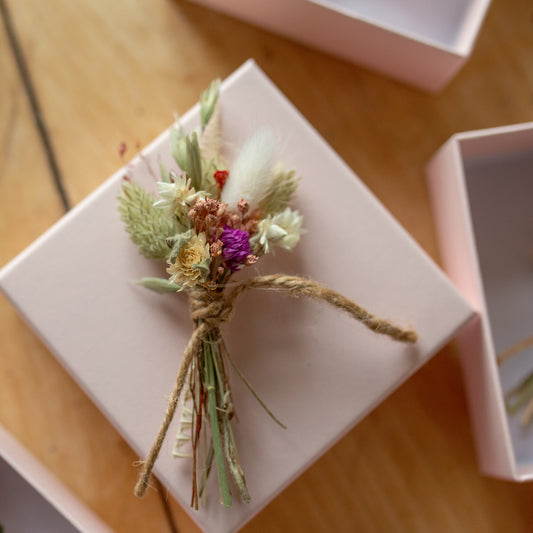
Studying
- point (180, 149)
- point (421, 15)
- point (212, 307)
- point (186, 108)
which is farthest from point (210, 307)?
point (421, 15)

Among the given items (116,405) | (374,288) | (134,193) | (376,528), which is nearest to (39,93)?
(134,193)

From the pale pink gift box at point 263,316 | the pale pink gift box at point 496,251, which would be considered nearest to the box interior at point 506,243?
the pale pink gift box at point 496,251

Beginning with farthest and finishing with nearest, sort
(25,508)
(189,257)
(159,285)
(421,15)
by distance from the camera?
(421,15) < (25,508) < (159,285) < (189,257)

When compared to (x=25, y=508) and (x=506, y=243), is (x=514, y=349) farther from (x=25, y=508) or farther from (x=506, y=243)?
(x=25, y=508)

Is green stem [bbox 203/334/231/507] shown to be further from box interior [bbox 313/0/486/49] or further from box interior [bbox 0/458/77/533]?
box interior [bbox 313/0/486/49]

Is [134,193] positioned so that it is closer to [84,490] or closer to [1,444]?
[1,444]

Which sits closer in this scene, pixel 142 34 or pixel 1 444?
pixel 1 444
